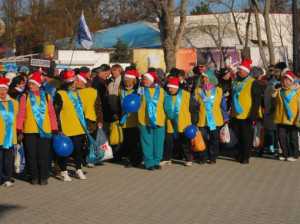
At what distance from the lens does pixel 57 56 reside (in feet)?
93.2

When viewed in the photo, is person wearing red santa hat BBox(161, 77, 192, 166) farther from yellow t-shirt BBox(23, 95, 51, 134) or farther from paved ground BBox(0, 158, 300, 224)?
yellow t-shirt BBox(23, 95, 51, 134)

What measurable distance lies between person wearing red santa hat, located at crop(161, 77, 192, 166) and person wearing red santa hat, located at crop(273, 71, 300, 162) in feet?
5.86

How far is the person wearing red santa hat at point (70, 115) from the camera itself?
10484 mm

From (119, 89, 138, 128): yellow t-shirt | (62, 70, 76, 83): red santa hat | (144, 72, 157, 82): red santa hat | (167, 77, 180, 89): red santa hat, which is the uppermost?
(62, 70, 76, 83): red santa hat

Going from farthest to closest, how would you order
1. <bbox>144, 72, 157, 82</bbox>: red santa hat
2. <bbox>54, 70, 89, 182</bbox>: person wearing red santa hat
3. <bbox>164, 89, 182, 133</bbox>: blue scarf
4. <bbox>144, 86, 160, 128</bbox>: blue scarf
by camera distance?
<bbox>164, 89, 182, 133</bbox>: blue scarf → <bbox>144, 72, 157, 82</bbox>: red santa hat → <bbox>144, 86, 160, 128</bbox>: blue scarf → <bbox>54, 70, 89, 182</bbox>: person wearing red santa hat

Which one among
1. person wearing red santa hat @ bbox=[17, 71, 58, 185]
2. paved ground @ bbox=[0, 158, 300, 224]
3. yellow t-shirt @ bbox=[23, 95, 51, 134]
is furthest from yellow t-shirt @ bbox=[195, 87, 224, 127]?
yellow t-shirt @ bbox=[23, 95, 51, 134]

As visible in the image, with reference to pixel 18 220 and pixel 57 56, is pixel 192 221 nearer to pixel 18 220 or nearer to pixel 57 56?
pixel 18 220

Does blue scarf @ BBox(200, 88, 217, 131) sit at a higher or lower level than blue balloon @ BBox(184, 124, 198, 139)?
higher

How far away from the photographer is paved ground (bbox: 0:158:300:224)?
26.4 feet

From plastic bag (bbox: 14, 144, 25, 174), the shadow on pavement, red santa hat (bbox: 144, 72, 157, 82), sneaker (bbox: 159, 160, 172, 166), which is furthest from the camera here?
sneaker (bbox: 159, 160, 172, 166)

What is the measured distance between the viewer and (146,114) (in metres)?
11.4

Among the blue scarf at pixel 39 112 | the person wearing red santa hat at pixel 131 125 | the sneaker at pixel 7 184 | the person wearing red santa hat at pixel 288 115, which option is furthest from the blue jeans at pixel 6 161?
the person wearing red santa hat at pixel 288 115

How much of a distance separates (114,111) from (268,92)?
3.01 m

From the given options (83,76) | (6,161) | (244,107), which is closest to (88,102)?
(83,76)
